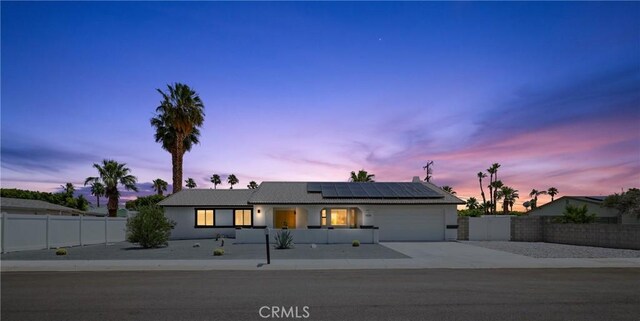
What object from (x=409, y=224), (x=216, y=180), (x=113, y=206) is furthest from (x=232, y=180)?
(x=409, y=224)

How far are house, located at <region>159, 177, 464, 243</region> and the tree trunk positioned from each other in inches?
664

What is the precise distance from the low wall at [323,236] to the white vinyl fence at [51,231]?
10276 millimetres

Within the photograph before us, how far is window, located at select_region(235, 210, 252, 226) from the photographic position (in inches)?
1323

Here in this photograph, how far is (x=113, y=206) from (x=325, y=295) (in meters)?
44.8

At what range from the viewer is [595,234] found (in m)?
25.5

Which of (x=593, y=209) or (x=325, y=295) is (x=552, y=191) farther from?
(x=325, y=295)

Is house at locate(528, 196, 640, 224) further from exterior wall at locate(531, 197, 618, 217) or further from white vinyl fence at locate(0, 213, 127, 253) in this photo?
white vinyl fence at locate(0, 213, 127, 253)

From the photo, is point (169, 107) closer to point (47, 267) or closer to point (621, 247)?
point (47, 267)

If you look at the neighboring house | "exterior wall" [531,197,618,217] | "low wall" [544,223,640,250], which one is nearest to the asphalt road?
"low wall" [544,223,640,250]

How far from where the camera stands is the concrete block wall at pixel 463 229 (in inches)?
1194

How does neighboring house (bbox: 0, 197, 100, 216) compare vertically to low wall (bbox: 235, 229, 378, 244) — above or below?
above

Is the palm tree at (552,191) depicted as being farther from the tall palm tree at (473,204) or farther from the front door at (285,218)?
the front door at (285,218)

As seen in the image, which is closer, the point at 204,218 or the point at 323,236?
the point at 323,236

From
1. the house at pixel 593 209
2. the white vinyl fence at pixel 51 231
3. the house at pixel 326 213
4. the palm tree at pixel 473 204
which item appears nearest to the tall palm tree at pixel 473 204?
the palm tree at pixel 473 204
